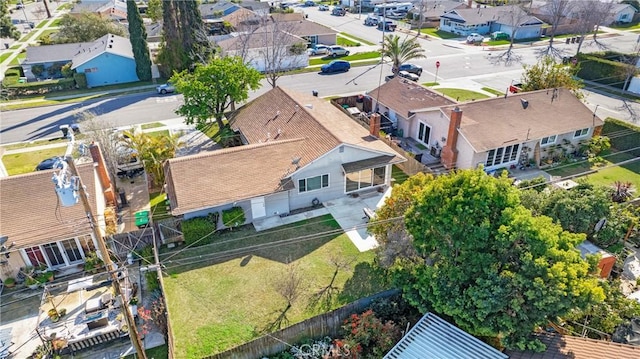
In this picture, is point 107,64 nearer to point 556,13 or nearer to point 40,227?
point 40,227

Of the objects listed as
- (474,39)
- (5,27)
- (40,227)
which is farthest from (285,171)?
(5,27)

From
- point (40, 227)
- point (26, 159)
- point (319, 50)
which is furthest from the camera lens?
point (319, 50)

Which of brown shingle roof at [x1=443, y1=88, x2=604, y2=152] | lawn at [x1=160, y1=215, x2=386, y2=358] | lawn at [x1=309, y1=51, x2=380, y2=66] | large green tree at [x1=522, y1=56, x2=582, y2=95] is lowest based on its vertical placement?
lawn at [x1=160, y1=215, x2=386, y2=358]

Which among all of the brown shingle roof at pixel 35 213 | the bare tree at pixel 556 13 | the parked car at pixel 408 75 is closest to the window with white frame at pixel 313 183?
the brown shingle roof at pixel 35 213

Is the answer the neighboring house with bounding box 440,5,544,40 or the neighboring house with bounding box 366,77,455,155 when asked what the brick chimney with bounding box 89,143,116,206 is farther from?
the neighboring house with bounding box 440,5,544,40

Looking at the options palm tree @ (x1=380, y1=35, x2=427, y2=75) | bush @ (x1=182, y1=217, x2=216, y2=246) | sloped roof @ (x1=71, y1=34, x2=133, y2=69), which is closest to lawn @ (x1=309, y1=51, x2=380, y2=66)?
palm tree @ (x1=380, y1=35, x2=427, y2=75)

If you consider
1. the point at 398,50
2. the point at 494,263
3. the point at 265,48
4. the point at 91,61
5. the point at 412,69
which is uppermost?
the point at 398,50
